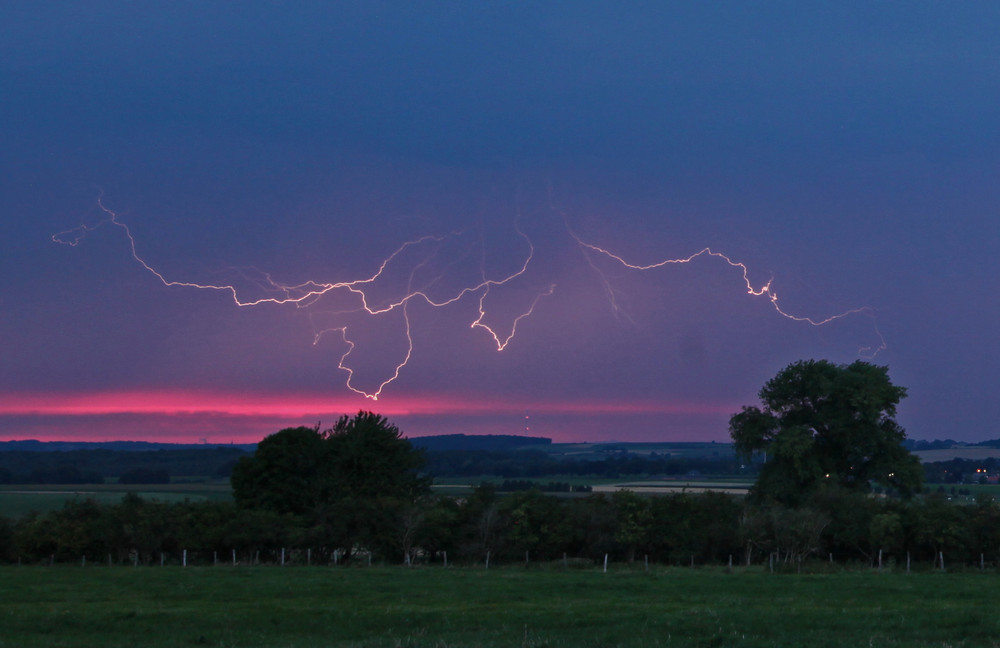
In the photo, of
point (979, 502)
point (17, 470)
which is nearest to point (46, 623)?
point (979, 502)

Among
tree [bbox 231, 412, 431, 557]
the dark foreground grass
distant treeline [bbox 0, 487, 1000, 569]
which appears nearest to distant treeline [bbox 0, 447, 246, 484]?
tree [bbox 231, 412, 431, 557]

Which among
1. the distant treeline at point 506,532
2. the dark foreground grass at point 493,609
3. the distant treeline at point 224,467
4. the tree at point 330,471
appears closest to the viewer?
the dark foreground grass at point 493,609

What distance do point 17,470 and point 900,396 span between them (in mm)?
148188

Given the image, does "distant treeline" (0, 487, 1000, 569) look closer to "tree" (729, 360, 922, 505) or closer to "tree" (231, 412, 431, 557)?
"tree" (231, 412, 431, 557)

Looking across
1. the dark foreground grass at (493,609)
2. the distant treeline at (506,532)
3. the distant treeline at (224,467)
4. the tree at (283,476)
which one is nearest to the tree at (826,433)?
the distant treeline at (506,532)

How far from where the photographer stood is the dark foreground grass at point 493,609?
16906mm

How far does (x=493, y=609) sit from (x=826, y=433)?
33.3m

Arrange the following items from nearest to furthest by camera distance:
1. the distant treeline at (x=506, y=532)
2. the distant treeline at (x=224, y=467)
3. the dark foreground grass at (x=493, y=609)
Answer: the dark foreground grass at (x=493, y=609) < the distant treeline at (x=506, y=532) < the distant treeline at (x=224, y=467)

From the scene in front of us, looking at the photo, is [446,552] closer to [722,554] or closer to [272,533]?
[272,533]

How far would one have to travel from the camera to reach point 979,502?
125 ft

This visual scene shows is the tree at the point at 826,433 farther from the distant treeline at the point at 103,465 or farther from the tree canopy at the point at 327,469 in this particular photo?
the distant treeline at the point at 103,465

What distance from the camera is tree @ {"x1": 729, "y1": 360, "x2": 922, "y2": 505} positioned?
155 ft

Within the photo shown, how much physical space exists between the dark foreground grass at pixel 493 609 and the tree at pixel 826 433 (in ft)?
51.3

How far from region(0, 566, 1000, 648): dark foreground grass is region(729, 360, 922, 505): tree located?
15.6 metres
